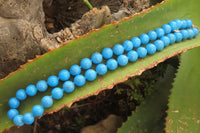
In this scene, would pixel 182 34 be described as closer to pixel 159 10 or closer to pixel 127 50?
pixel 159 10

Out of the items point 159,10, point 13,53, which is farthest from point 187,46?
point 13,53

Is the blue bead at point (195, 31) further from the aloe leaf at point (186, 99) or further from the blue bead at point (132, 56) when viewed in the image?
the blue bead at point (132, 56)

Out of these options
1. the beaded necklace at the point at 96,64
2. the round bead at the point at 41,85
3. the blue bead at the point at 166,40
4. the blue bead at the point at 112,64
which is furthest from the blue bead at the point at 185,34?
the round bead at the point at 41,85

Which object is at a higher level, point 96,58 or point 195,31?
point 96,58

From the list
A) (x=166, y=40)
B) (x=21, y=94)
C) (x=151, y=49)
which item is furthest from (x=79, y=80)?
(x=166, y=40)

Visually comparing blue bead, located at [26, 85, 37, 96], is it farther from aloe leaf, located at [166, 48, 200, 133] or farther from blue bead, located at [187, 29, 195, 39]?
blue bead, located at [187, 29, 195, 39]

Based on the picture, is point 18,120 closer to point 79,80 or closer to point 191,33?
point 79,80

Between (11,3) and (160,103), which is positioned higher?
(11,3)
